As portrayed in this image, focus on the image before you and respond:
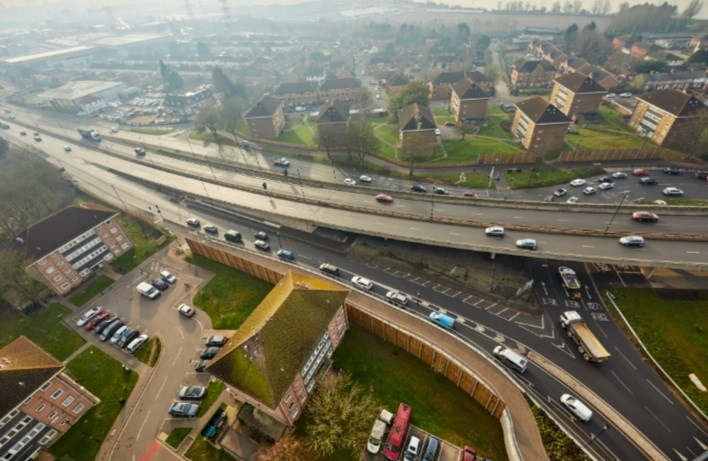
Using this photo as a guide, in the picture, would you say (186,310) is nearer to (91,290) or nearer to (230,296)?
(230,296)

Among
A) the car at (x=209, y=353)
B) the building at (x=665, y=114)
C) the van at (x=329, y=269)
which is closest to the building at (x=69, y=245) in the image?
the car at (x=209, y=353)

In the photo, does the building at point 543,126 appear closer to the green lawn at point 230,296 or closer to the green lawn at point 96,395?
the green lawn at point 230,296

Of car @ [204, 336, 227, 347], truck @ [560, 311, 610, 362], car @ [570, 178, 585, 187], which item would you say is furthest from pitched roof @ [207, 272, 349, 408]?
car @ [570, 178, 585, 187]

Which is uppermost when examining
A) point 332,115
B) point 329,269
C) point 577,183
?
point 332,115

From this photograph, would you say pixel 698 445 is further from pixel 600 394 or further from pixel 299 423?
pixel 299 423

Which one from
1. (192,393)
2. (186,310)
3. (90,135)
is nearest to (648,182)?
(192,393)

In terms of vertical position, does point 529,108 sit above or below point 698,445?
above

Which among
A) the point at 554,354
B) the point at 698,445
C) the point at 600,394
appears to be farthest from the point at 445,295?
the point at 698,445
